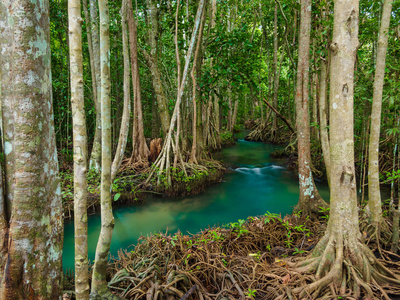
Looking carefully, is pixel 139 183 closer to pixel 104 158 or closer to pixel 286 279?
pixel 286 279

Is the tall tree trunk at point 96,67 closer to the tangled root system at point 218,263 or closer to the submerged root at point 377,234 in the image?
the tangled root system at point 218,263

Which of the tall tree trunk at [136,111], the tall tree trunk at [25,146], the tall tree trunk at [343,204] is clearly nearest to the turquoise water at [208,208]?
the tall tree trunk at [136,111]

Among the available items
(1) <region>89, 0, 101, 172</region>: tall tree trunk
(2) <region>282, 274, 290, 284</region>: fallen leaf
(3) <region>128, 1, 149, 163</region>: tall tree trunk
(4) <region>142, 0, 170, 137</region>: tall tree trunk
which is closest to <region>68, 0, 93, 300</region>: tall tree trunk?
(2) <region>282, 274, 290, 284</region>: fallen leaf

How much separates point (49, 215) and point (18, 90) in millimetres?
792

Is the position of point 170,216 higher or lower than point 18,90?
lower

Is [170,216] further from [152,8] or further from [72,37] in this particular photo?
[152,8]

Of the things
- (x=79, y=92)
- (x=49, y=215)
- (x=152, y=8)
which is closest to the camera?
(x=49, y=215)

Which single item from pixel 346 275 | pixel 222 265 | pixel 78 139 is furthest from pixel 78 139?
pixel 346 275

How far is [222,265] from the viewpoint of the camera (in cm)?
314

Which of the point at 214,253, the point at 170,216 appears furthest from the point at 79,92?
the point at 170,216

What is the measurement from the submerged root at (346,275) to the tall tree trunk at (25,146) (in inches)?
91.2

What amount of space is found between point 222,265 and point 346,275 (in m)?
1.27

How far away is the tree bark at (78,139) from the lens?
1.86 meters

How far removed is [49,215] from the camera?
69.2 inches
